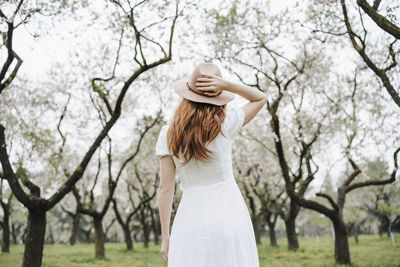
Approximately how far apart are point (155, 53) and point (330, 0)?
7.50 meters

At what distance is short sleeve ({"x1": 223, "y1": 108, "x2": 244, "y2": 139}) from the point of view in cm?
253

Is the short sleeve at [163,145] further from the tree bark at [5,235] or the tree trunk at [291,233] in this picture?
the tree bark at [5,235]

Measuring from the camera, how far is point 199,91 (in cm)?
252

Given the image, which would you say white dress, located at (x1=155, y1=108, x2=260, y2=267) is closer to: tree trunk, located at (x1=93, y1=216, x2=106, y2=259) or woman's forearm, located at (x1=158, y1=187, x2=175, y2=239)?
woman's forearm, located at (x1=158, y1=187, x2=175, y2=239)

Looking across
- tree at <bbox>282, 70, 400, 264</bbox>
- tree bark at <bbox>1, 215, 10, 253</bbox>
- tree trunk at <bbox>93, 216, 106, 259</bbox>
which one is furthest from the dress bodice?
tree bark at <bbox>1, 215, 10, 253</bbox>

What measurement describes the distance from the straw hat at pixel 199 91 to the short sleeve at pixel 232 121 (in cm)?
10

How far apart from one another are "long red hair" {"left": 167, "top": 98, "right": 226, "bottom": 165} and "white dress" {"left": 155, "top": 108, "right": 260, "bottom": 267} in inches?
2.5

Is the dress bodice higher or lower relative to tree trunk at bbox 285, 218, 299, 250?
higher

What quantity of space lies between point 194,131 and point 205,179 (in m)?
0.35

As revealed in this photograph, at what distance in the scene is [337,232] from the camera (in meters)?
13.1

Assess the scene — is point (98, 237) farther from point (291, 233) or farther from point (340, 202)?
point (340, 202)

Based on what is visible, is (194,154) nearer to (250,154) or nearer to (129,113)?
(129,113)

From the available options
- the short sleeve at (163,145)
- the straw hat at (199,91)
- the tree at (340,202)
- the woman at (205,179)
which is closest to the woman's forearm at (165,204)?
the woman at (205,179)

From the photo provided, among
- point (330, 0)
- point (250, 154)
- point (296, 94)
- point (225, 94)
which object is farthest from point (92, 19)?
point (250, 154)
